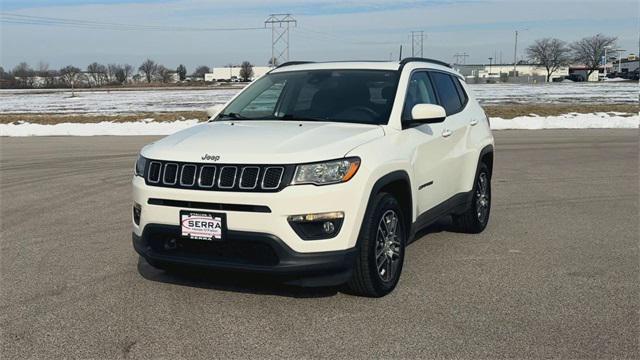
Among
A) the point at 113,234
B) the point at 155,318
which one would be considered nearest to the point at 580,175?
the point at 113,234

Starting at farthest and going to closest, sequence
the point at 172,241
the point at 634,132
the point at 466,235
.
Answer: the point at 634,132 < the point at 466,235 < the point at 172,241

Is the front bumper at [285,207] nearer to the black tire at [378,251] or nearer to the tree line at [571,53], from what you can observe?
the black tire at [378,251]

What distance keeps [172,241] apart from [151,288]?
720mm

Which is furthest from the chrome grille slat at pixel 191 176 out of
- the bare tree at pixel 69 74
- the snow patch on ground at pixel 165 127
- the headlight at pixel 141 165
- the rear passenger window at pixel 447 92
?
the bare tree at pixel 69 74

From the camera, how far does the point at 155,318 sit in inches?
170

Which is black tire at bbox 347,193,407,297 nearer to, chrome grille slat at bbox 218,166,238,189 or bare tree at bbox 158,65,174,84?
chrome grille slat at bbox 218,166,238,189

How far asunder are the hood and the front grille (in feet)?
0.14

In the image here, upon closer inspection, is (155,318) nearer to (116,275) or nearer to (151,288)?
(151,288)

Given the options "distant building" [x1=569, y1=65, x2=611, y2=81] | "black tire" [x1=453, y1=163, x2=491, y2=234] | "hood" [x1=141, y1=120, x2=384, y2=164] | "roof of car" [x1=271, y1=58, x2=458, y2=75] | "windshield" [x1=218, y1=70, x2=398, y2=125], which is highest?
"distant building" [x1=569, y1=65, x2=611, y2=81]

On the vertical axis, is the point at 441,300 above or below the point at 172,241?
below

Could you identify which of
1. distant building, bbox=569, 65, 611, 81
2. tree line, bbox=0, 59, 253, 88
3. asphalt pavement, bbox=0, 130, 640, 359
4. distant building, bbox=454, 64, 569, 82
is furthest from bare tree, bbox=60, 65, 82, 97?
asphalt pavement, bbox=0, 130, 640, 359

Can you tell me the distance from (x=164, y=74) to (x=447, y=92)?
145 metres

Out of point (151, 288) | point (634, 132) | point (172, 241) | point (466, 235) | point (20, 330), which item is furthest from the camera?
point (634, 132)

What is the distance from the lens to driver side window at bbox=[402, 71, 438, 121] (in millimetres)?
5281
